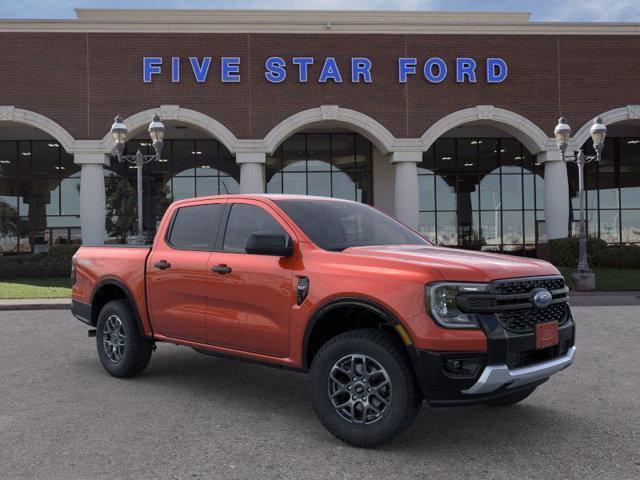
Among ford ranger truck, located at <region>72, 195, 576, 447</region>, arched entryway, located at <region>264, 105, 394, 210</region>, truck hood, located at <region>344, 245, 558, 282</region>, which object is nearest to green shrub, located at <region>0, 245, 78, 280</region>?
arched entryway, located at <region>264, 105, 394, 210</region>

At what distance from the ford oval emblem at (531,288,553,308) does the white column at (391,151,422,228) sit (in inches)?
750

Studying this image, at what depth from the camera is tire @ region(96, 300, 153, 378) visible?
20.2 feet

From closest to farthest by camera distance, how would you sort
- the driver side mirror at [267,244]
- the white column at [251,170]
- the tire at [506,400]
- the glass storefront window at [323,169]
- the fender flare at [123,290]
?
1. the driver side mirror at [267,244]
2. the tire at [506,400]
3. the fender flare at [123,290]
4. the white column at [251,170]
5. the glass storefront window at [323,169]

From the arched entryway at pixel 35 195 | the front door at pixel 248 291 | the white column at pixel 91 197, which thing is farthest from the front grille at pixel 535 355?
the arched entryway at pixel 35 195

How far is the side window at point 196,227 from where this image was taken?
220 inches

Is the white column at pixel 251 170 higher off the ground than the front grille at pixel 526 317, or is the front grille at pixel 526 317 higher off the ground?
the white column at pixel 251 170

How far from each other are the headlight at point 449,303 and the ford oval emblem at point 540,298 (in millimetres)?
484

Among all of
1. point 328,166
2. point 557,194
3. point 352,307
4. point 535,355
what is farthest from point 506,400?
point 328,166

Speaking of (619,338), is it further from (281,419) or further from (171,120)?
(171,120)

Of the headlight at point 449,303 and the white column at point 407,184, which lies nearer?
the headlight at point 449,303

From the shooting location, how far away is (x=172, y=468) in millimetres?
3768

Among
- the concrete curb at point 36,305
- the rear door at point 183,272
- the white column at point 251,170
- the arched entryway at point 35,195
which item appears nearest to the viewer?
the rear door at point 183,272

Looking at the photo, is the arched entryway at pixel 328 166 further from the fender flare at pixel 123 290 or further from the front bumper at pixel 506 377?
the front bumper at pixel 506 377

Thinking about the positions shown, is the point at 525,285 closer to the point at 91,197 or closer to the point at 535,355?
the point at 535,355
